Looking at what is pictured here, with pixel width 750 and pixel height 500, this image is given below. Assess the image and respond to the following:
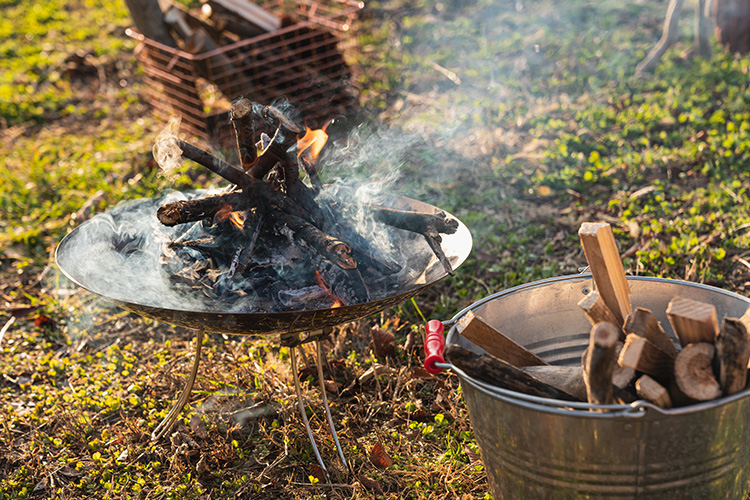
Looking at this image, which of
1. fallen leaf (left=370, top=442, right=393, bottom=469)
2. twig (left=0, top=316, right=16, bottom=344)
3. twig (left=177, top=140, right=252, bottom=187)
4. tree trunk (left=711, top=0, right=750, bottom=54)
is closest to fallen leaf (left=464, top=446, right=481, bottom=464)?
fallen leaf (left=370, top=442, right=393, bottom=469)

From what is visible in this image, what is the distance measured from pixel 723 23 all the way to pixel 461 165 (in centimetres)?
307

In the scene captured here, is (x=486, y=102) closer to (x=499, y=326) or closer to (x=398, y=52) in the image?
(x=398, y=52)

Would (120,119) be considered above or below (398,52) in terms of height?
below

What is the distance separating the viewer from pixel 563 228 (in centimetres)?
402

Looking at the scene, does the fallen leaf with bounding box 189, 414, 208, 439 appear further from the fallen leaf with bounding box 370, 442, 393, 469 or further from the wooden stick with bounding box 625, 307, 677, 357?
the wooden stick with bounding box 625, 307, 677, 357

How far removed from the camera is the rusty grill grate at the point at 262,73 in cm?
509

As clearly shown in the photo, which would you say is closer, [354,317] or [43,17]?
[354,317]

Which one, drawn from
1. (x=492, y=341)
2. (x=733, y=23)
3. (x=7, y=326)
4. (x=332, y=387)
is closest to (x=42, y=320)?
(x=7, y=326)

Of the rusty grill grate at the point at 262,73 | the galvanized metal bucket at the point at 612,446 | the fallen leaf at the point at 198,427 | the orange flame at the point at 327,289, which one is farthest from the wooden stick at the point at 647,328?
the rusty grill grate at the point at 262,73

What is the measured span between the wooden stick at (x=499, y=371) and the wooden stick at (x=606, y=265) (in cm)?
32

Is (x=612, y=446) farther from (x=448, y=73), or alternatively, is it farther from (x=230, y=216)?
(x=448, y=73)

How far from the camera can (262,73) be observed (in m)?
5.20

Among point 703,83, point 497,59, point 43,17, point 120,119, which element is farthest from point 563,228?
point 43,17

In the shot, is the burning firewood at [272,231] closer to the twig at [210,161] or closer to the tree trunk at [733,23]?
the twig at [210,161]
